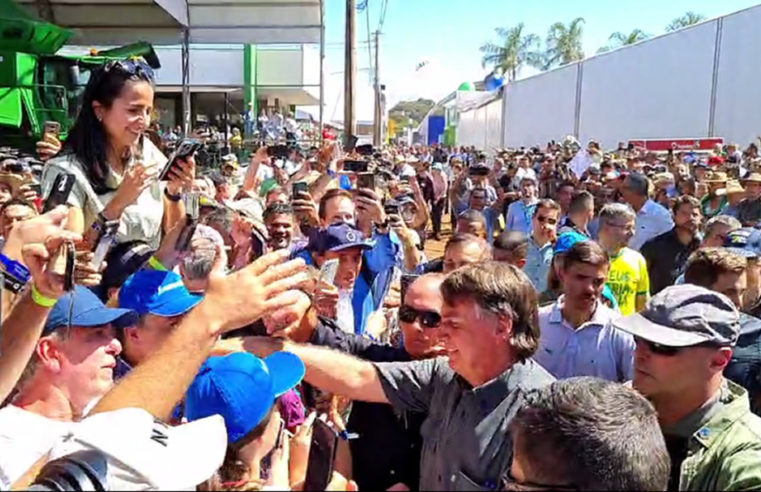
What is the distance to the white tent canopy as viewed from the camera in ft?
43.5

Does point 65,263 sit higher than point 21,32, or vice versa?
point 21,32

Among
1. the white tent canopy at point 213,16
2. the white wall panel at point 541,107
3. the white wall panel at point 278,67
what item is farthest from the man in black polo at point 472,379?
the white wall panel at point 541,107

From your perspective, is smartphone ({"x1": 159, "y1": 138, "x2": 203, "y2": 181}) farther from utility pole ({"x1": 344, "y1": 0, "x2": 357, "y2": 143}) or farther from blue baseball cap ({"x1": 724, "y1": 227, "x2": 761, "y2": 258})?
utility pole ({"x1": 344, "y1": 0, "x2": 357, "y2": 143})

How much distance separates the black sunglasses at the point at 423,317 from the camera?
3098mm

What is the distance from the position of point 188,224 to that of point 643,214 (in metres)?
6.14

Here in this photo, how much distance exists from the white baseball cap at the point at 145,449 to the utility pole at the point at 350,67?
44.3ft

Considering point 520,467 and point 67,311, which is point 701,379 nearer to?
point 520,467

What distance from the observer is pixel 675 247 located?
6859 millimetres

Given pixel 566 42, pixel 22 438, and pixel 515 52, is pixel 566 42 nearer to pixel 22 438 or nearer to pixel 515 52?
pixel 515 52

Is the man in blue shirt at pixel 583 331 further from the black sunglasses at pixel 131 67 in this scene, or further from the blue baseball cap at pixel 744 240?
the black sunglasses at pixel 131 67

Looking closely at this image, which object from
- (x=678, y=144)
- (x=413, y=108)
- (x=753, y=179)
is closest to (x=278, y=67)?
(x=678, y=144)

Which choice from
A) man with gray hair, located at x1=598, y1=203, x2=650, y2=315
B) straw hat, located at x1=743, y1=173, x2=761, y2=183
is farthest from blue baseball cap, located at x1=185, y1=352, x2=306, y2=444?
straw hat, located at x1=743, y1=173, x2=761, y2=183

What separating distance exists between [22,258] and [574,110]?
1147 inches

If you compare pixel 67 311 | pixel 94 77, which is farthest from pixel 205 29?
pixel 67 311
